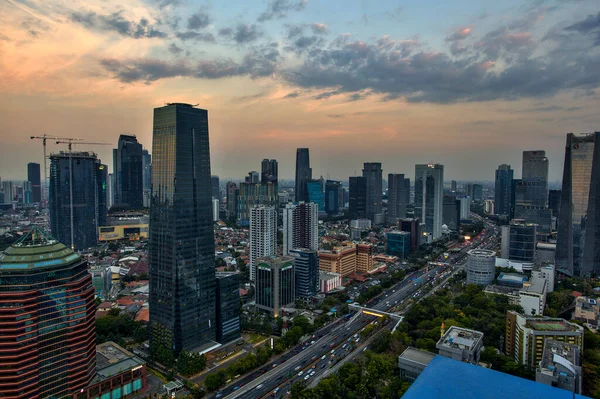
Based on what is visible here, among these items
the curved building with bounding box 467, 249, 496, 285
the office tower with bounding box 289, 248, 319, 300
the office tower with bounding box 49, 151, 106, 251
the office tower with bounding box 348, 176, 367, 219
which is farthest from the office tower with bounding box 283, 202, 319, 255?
the office tower with bounding box 348, 176, 367, 219

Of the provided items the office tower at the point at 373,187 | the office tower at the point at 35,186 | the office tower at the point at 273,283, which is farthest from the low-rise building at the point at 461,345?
the office tower at the point at 35,186

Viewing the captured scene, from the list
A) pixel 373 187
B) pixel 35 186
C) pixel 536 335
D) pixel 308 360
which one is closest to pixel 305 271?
pixel 308 360

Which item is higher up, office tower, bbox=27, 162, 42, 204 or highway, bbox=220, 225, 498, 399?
office tower, bbox=27, 162, 42, 204

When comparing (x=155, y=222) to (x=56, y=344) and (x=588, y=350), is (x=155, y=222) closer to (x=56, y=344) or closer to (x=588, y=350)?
(x=56, y=344)

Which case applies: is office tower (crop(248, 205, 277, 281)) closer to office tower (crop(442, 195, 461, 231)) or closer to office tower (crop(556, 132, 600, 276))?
office tower (crop(556, 132, 600, 276))

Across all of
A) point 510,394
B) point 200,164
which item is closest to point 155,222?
point 200,164

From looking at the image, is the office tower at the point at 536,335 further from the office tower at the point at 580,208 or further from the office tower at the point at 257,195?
the office tower at the point at 257,195

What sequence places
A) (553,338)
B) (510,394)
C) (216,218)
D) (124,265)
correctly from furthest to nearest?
1. (216,218)
2. (124,265)
3. (553,338)
4. (510,394)
